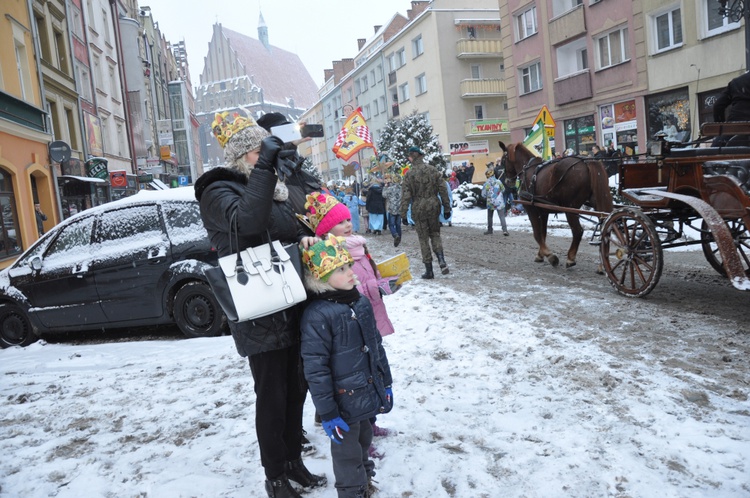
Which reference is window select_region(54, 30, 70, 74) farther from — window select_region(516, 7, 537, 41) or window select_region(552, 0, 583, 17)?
window select_region(552, 0, 583, 17)

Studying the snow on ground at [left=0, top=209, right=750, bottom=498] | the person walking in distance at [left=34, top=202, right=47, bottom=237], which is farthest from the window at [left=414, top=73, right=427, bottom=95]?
the snow on ground at [left=0, top=209, right=750, bottom=498]

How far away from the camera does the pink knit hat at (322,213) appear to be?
10.0ft

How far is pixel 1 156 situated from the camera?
1423 centimetres

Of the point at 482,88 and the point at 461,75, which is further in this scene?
the point at 461,75

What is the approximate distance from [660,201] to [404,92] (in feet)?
135

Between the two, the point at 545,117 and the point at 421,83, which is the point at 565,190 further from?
the point at 421,83

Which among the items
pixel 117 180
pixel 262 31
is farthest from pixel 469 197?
pixel 262 31

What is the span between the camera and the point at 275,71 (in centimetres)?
16538

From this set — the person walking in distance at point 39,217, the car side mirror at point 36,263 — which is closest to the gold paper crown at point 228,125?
the car side mirror at point 36,263

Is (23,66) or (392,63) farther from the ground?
(392,63)

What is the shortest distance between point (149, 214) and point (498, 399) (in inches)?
192

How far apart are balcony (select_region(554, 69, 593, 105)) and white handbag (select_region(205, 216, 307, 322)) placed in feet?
75.0

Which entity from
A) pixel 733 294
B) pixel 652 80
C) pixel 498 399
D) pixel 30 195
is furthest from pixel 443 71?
pixel 498 399

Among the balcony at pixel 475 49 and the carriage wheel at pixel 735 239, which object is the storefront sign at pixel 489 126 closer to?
the balcony at pixel 475 49
